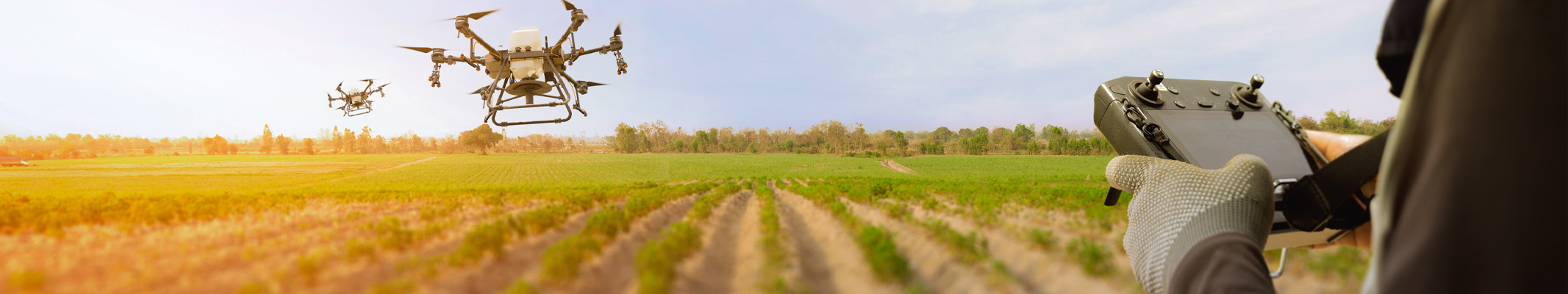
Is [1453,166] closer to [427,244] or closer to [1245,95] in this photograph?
[427,244]

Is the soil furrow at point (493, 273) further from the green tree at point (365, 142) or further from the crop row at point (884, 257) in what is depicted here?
the green tree at point (365, 142)

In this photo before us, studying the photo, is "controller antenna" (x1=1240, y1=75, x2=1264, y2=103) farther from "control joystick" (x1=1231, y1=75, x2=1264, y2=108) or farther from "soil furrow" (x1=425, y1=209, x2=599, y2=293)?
"soil furrow" (x1=425, y1=209, x2=599, y2=293)

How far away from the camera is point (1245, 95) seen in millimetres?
1923

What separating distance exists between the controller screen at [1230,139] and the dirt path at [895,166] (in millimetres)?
11462

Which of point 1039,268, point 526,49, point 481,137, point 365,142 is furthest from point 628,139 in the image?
point 1039,268

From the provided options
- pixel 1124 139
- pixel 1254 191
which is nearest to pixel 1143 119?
pixel 1124 139

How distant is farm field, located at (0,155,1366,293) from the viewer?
2.99 ft

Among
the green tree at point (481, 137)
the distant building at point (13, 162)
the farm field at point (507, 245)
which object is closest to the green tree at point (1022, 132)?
the farm field at point (507, 245)

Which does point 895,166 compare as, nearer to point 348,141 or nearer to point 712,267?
point 348,141

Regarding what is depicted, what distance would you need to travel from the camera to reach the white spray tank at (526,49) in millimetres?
4422

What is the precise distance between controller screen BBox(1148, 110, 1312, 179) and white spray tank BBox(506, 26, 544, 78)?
471cm

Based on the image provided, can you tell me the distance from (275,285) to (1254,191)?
2005 millimetres

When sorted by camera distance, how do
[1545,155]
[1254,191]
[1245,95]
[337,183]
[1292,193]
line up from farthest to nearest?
[337,183] → [1245,95] → [1292,193] → [1254,191] → [1545,155]

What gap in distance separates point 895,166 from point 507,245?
14072 millimetres
